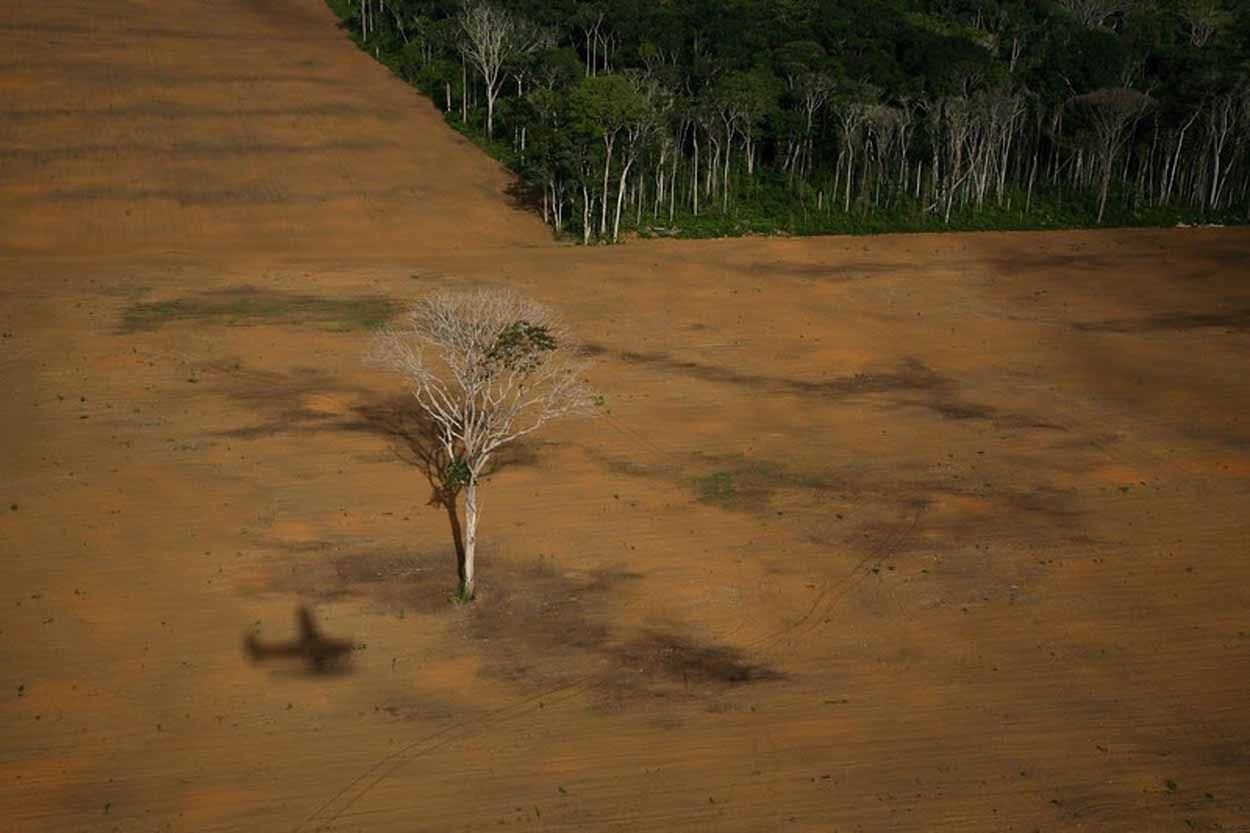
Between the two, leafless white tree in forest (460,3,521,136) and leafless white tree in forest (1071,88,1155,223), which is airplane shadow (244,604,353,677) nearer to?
leafless white tree in forest (1071,88,1155,223)

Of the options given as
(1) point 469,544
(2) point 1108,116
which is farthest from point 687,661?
(2) point 1108,116

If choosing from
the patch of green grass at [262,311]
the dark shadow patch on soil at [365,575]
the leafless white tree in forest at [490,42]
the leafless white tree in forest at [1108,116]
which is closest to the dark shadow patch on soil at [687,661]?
the dark shadow patch on soil at [365,575]

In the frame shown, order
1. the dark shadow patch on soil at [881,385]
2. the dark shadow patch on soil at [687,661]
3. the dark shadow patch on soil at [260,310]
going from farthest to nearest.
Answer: the dark shadow patch on soil at [260,310]
the dark shadow patch on soil at [881,385]
the dark shadow patch on soil at [687,661]

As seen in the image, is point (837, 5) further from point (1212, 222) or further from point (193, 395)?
point (193, 395)

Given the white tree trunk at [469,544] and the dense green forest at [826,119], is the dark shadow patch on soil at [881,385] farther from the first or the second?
the dense green forest at [826,119]

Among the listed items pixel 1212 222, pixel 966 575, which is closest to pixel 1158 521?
pixel 966 575

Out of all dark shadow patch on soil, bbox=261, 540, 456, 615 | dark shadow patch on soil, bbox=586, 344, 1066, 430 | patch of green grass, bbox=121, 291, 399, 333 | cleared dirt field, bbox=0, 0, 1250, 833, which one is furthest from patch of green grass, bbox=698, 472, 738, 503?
patch of green grass, bbox=121, 291, 399, 333

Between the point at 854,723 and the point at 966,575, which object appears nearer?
the point at 854,723
